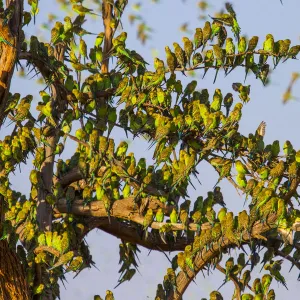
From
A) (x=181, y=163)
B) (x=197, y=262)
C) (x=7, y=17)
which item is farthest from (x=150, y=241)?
(x=7, y=17)

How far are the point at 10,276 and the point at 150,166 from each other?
7.17 ft

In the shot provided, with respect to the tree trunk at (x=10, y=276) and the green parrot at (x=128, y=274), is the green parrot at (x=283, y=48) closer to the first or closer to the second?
the green parrot at (x=128, y=274)

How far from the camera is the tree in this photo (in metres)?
10.5

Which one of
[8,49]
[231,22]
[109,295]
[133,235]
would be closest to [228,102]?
[231,22]

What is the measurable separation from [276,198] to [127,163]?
170 centimetres

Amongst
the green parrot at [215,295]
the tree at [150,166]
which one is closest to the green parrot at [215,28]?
the tree at [150,166]

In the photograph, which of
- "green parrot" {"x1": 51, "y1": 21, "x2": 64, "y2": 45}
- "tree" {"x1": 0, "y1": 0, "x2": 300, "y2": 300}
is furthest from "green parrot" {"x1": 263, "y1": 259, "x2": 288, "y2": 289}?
"green parrot" {"x1": 51, "y1": 21, "x2": 64, "y2": 45}

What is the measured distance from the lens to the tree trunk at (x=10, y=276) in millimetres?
9492

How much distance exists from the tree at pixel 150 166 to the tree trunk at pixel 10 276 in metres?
0.42

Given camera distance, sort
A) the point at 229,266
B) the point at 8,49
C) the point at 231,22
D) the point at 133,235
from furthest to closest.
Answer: the point at 133,235, the point at 229,266, the point at 231,22, the point at 8,49

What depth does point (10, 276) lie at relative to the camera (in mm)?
9570

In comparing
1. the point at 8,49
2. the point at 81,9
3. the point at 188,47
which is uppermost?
the point at 81,9

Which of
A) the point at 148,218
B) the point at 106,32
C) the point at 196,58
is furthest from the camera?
the point at 106,32

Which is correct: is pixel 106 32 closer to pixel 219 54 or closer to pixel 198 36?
pixel 198 36
